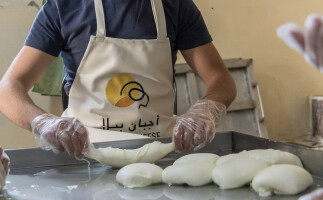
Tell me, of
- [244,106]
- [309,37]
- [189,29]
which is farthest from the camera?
[244,106]

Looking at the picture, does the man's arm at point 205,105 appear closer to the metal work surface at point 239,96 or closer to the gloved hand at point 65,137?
the gloved hand at point 65,137

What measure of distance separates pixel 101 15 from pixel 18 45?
4.49ft

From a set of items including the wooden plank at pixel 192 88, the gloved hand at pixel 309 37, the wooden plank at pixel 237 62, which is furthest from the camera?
the wooden plank at pixel 237 62

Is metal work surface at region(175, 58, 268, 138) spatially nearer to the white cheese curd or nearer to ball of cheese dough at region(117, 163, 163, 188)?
the white cheese curd

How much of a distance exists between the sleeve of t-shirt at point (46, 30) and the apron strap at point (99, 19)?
14 centimetres

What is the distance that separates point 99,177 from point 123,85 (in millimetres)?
440

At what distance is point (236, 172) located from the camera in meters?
1.09

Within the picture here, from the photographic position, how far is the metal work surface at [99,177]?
42.3 inches

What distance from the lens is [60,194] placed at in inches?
43.0

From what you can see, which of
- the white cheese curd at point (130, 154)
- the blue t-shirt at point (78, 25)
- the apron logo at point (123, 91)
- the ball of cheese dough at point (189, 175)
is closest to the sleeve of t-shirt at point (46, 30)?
the blue t-shirt at point (78, 25)

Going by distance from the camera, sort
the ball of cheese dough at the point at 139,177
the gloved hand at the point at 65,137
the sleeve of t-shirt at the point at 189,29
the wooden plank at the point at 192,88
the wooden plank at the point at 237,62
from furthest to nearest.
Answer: the wooden plank at the point at 237,62 → the wooden plank at the point at 192,88 → the sleeve of t-shirt at the point at 189,29 → the gloved hand at the point at 65,137 → the ball of cheese dough at the point at 139,177

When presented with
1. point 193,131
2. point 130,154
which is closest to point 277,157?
point 193,131

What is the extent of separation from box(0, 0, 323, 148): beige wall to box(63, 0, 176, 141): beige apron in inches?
57.4

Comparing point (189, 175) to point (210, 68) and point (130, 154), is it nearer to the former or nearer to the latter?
point (130, 154)
